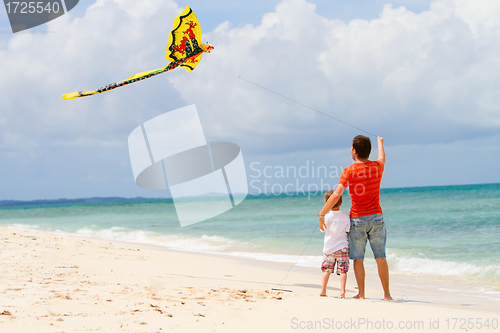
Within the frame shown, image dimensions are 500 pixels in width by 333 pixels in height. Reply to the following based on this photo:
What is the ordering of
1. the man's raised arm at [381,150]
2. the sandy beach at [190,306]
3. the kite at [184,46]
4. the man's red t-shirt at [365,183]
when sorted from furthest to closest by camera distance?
the kite at [184,46] → the man's raised arm at [381,150] → the man's red t-shirt at [365,183] → the sandy beach at [190,306]

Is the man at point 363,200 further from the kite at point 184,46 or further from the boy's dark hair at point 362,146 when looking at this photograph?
the kite at point 184,46

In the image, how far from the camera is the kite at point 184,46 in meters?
4.94

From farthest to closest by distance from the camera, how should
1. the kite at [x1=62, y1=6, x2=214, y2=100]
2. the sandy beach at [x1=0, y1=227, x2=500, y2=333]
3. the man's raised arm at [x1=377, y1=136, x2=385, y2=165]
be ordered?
1. the kite at [x1=62, y1=6, x2=214, y2=100]
2. the man's raised arm at [x1=377, y1=136, x2=385, y2=165]
3. the sandy beach at [x1=0, y1=227, x2=500, y2=333]

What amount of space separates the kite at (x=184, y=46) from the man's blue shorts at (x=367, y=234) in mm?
3026

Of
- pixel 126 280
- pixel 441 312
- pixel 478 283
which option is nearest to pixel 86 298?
pixel 126 280

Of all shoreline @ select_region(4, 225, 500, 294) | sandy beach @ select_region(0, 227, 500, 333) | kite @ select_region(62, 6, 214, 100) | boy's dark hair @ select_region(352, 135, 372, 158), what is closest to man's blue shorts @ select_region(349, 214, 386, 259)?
sandy beach @ select_region(0, 227, 500, 333)

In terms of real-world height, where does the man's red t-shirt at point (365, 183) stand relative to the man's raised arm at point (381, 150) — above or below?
below

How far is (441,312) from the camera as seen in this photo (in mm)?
2982

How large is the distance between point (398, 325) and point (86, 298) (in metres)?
2.47

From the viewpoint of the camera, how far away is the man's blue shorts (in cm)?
341

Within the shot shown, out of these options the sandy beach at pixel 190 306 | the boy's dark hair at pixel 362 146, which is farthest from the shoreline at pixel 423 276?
the boy's dark hair at pixel 362 146

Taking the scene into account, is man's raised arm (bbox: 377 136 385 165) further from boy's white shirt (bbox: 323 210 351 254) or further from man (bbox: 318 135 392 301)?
boy's white shirt (bbox: 323 210 351 254)

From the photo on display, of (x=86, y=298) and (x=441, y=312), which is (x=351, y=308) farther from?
(x=86, y=298)

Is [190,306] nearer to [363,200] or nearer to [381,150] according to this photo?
[363,200]
